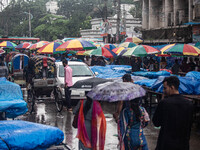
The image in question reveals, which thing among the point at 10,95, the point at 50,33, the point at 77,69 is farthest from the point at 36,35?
the point at 10,95

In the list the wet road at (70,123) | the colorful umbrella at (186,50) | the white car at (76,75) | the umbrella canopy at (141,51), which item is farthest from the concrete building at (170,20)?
the wet road at (70,123)

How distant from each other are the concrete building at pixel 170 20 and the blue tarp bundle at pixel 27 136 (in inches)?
774

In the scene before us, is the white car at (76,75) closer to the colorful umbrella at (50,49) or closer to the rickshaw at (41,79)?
the rickshaw at (41,79)

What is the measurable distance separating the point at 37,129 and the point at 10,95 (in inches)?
122

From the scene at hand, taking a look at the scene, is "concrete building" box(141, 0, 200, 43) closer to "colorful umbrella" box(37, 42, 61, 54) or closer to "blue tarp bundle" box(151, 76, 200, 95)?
"colorful umbrella" box(37, 42, 61, 54)

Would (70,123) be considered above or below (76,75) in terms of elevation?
below

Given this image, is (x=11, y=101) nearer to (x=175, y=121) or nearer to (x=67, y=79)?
(x=175, y=121)

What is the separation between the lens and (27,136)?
15.3 feet

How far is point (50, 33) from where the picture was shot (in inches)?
2643

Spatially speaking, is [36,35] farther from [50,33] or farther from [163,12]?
[163,12]

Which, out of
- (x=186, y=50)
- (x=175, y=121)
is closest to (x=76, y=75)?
(x=186, y=50)

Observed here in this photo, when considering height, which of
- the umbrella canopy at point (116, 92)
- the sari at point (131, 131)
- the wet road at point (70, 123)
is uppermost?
the umbrella canopy at point (116, 92)

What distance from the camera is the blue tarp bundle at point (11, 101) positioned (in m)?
6.91

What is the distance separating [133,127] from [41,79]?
8.38 metres
